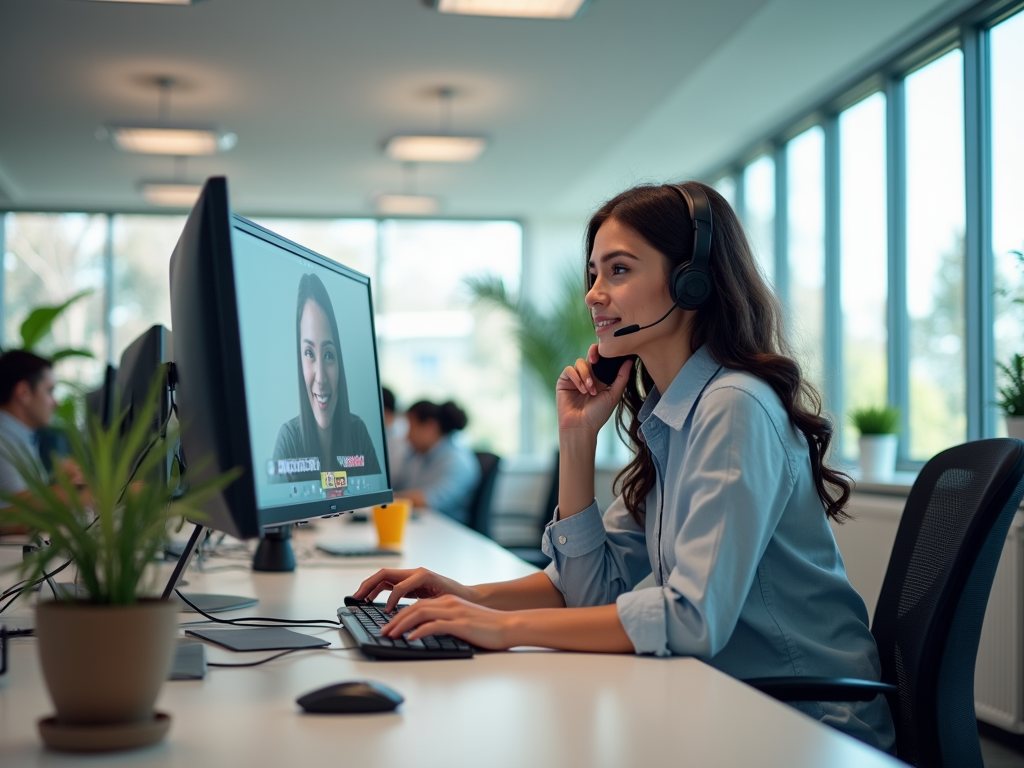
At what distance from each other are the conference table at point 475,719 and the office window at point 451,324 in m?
7.00

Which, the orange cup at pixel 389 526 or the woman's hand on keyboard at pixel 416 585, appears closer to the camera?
the woman's hand on keyboard at pixel 416 585

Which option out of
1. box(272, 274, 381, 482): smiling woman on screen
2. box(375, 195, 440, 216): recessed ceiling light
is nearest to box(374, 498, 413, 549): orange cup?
box(272, 274, 381, 482): smiling woman on screen

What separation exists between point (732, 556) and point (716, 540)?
3 centimetres

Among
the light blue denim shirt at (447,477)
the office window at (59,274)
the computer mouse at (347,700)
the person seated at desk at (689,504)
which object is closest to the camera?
the computer mouse at (347,700)

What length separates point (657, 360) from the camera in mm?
1489

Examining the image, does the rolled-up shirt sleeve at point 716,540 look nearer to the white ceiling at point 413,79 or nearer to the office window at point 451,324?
the white ceiling at point 413,79

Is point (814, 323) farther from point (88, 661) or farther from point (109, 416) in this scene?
point (88, 661)

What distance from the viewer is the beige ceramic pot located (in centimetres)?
71

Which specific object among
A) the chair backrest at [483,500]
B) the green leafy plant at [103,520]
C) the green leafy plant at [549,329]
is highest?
the green leafy plant at [549,329]

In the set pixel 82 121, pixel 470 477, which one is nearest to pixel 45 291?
pixel 82 121

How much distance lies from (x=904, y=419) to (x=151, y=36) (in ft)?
12.7

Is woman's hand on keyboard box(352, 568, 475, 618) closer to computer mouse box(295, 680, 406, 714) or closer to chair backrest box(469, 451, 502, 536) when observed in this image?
computer mouse box(295, 680, 406, 714)

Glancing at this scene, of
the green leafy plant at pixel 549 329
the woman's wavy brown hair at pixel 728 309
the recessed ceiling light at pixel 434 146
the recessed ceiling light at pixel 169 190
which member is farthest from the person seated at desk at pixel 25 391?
the green leafy plant at pixel 549 329

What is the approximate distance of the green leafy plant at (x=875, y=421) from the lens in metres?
3.99
